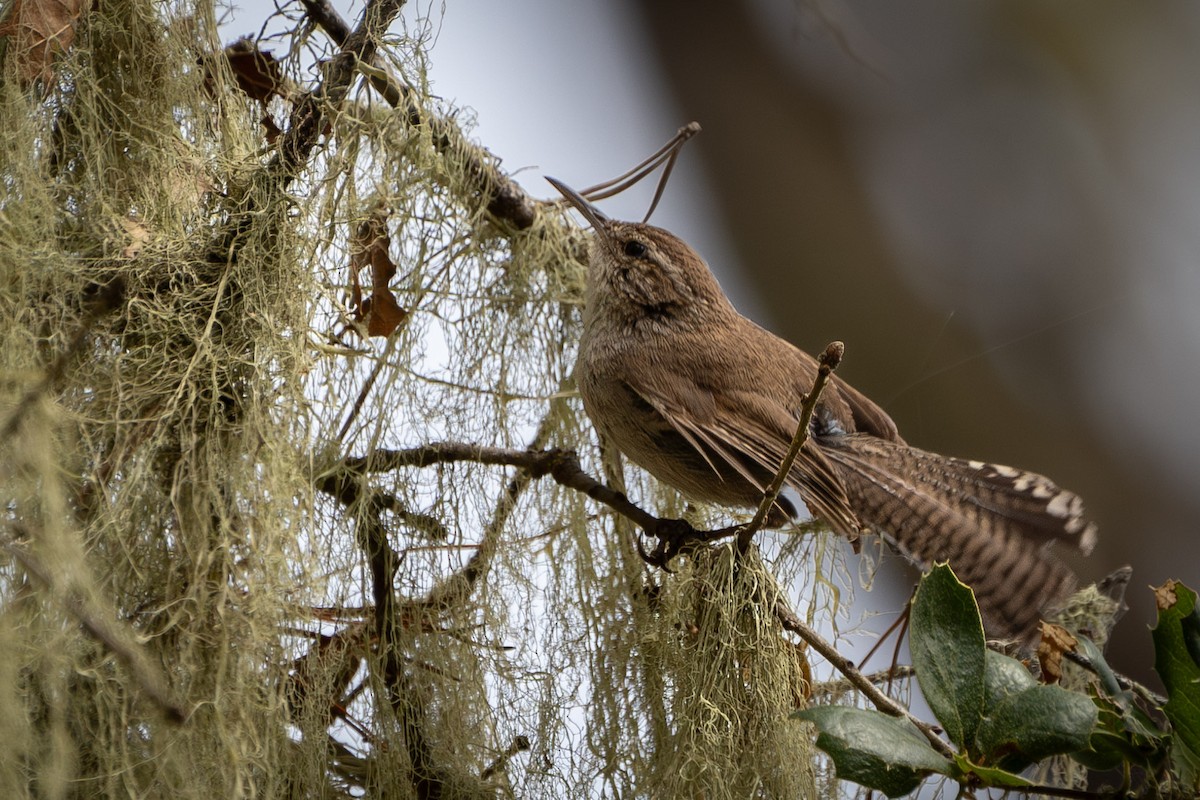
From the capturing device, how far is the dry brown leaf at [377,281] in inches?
66.8

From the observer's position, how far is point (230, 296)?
4.69 ft

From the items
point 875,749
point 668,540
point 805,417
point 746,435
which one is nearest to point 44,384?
point 805,417

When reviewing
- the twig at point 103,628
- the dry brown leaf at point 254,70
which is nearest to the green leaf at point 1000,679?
the twig at point 103,628

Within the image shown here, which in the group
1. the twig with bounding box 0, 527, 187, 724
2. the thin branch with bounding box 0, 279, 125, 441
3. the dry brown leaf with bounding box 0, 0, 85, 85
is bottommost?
the twig with bounding box 0, 527, 187, 724

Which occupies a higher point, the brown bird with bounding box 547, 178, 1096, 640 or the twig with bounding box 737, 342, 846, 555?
the brown bird with bounding box 547, 178, 1096, 640

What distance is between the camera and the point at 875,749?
1.10 m

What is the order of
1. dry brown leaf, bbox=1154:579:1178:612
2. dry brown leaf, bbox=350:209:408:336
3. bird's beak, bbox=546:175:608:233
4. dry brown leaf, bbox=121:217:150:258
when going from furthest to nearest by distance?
bird's beak, bbox=546:175:608:233 → dry brown leaf, bbox=350:209:408:336 → dry brown leaf, bbox=121:217:150:258 → dry brown leaf, bbox=1154:579:1178:612

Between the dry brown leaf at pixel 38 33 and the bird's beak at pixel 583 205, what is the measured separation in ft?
2.64

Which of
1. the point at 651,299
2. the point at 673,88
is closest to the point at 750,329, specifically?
the point at 651,299

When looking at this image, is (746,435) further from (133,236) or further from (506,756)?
(133,236)

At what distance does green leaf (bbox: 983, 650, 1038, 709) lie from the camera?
1.17 metres

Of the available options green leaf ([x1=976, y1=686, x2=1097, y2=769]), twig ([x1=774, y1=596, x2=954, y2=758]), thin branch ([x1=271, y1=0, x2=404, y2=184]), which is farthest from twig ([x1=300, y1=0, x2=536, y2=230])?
green leaf ([x1=976, y1=686, x2=1097, y2=769])

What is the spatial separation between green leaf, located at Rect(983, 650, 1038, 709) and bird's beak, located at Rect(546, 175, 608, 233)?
1.14 metres

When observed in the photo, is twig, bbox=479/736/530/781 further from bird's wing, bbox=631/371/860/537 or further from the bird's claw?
bird's wing, bbox=631/371/860/537
